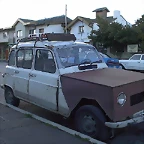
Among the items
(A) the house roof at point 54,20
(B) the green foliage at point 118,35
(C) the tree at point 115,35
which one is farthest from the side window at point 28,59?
(A) the house roof at point 54,20

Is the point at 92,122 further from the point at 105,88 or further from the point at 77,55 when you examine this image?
the point at 77,55

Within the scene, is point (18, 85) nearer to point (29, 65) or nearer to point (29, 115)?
point (29, 65)

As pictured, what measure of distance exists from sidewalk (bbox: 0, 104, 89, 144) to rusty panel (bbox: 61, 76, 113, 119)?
64cm

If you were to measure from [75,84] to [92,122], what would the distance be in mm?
789

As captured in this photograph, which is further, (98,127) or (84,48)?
(84,48)

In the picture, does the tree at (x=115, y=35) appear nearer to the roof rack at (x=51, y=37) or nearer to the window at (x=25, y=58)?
the roof rack at (x=51, y=37)

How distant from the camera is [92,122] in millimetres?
4699

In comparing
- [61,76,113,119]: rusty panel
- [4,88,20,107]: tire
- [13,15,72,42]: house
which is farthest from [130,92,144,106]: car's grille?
[13,15,72,42]: house

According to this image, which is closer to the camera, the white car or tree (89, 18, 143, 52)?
the white car

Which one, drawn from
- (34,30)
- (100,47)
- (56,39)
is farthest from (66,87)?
(34,30)

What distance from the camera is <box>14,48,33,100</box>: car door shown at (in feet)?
20.8

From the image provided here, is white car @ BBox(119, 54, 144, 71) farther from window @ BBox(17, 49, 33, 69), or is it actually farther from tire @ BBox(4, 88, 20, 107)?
window @ BBox(17, 49, 33, 69)

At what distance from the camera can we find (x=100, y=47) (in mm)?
30656

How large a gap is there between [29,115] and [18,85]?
1168 millimetres
